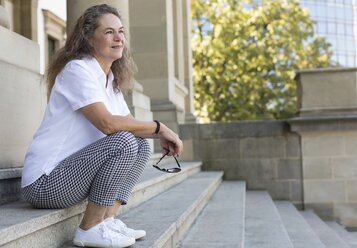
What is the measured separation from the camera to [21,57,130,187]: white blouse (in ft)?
8.27

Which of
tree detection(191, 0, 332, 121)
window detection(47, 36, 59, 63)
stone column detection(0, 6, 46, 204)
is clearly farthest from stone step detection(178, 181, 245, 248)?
tree detection(191, 0, 332, 121)

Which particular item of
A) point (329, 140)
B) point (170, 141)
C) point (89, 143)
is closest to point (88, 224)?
point (89, 143)

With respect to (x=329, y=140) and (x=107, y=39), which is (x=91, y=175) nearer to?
(x=107, y=39)

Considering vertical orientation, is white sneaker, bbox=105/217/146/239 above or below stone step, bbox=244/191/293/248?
above

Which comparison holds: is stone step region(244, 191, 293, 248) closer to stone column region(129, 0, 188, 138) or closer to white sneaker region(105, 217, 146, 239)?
white sneaker region(105, 217, 146, 239)

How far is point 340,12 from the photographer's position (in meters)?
70.4

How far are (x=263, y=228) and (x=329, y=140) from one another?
14.1 feet

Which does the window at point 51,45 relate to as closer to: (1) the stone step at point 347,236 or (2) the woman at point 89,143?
(1) the stone step at point 347,236

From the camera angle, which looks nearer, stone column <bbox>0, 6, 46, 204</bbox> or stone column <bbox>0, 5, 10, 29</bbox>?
stone column <bbox>0, 6, 46, 204</bbox>

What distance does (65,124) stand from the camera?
2.58 m

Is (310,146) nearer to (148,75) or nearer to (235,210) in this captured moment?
(148,75)

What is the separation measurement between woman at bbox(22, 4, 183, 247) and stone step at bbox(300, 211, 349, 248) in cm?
320

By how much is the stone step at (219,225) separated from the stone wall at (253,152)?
255 centimetres

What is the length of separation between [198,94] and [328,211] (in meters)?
13.1
